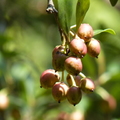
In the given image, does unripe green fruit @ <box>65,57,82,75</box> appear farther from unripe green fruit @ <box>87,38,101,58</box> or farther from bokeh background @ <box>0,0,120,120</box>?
bokeh background @ <box>0,0,120,120</box>

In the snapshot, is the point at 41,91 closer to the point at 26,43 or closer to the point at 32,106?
the point at 32,106

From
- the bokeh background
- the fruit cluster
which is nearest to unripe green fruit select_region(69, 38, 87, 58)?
the fruit cluster

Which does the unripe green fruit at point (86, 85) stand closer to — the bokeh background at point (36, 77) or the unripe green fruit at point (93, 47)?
the unripe green fruit at point (93, 47)

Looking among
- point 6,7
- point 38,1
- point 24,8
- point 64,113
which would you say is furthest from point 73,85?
point 38,1

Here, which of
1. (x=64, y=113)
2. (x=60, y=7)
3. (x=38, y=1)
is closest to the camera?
(x=60, y=7)

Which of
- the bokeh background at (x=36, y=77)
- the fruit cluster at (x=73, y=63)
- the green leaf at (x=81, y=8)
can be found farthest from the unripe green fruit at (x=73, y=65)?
the bokeh background at (x=36, y=77)

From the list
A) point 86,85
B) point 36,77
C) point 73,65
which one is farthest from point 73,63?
point 36,77
